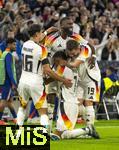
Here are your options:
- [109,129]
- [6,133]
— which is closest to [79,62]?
[109,129]

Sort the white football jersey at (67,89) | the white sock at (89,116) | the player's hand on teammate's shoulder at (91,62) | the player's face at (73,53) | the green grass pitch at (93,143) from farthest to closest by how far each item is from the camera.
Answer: the player's hand on teammate's shoulder at (91,62)
the white sock at (89,116)
the white football jersey at (67,89)
the player's face at (73,53)
the green grass pitch at (93,143)

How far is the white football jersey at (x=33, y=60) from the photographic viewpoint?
55.2 feet

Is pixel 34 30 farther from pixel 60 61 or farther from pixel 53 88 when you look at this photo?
pixel 53 88

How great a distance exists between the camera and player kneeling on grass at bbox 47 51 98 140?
56.9 ft

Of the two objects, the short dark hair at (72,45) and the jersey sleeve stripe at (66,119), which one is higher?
the short dark hair at (72,45)

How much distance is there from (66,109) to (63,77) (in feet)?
2.15

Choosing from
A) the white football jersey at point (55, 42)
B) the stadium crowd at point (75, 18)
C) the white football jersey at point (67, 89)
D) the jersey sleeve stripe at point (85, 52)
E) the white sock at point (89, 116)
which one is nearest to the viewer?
the white football jersey at point (67, 89)

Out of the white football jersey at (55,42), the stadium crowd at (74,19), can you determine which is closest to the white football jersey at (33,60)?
the white football jersey at (55,42)

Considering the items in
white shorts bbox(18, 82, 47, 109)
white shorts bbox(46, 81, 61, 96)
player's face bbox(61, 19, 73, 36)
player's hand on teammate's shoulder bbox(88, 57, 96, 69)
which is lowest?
white shorts bbox(18, 82, 47, 109)

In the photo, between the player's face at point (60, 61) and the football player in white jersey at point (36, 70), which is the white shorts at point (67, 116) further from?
the player's face at point (60, 61)

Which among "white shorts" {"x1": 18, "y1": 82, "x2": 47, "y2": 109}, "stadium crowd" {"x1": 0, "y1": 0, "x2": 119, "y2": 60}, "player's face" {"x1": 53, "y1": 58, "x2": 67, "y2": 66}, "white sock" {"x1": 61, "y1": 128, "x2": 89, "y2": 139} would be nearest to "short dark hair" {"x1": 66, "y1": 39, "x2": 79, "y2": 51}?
"player's face" {"x1": 53, "y1": 58, "x2": 67, "y2": 66}

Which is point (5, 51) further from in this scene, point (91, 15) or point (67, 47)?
point (91, 15)

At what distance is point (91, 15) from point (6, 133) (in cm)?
1947

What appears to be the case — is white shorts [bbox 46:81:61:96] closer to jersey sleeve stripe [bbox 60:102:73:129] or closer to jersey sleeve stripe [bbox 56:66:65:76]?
jersey sleeve stripe [bbox 56:66:65:76]
